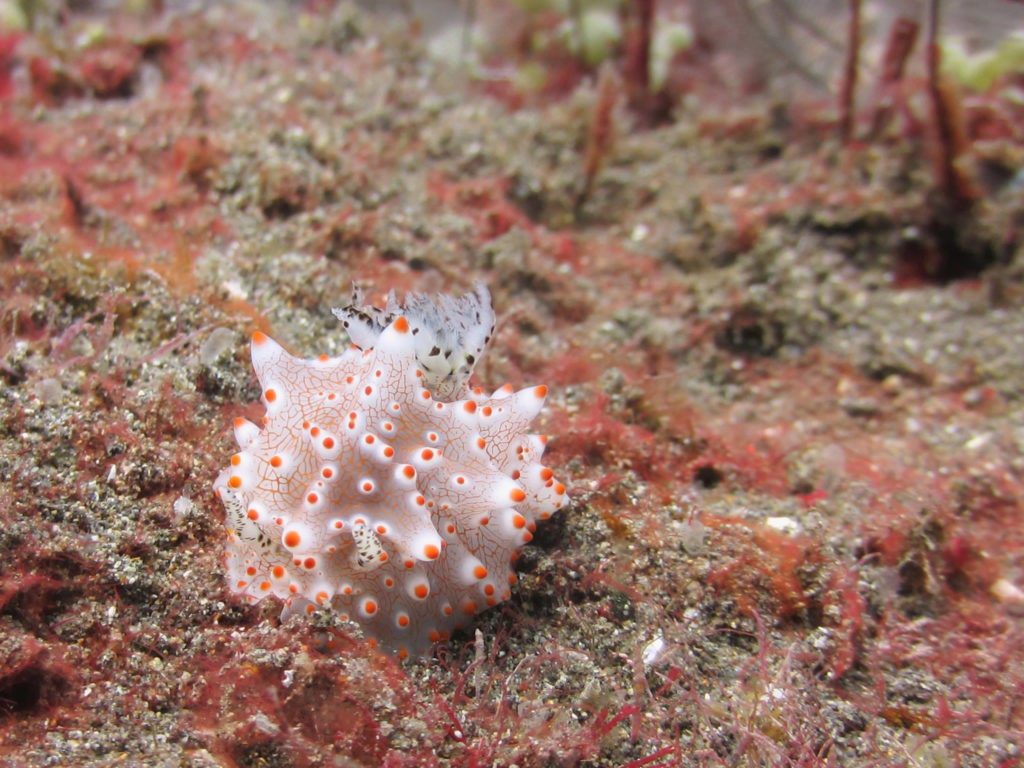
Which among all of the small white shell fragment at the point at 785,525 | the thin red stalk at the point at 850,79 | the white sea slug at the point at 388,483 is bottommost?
the small white shell fragment at the point at 785,525

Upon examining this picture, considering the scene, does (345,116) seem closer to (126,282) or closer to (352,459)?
(126,282)

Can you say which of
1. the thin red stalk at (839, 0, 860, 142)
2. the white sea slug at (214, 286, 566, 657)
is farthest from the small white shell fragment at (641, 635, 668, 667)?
the thin red stalk at (839, 0, 860, 142)

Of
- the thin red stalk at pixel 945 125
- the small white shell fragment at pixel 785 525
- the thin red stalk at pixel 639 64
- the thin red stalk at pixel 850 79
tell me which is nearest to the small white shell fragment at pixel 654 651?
the small white shell fragment at pixel 785 525

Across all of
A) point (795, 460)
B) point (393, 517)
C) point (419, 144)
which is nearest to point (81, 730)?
point (393, 517)

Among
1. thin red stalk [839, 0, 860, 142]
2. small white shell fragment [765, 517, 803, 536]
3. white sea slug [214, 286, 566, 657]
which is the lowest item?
small white shell fragment [765, 517, 803, 536]

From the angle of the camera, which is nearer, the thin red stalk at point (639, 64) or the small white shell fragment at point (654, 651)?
the small white shell fragment at point (654, 651)

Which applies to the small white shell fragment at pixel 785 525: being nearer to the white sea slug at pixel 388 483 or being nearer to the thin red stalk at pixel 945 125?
the white sea slug at pixel 388 483

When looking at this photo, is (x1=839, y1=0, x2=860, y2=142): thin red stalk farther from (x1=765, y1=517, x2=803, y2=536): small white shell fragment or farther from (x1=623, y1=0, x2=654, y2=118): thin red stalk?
(x1=765, y1=517, x2=803, y2=536): small white shell fragment

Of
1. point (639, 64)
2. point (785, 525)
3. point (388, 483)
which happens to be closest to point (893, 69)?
point (639, 64)

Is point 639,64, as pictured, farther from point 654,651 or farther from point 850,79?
point 654,651
